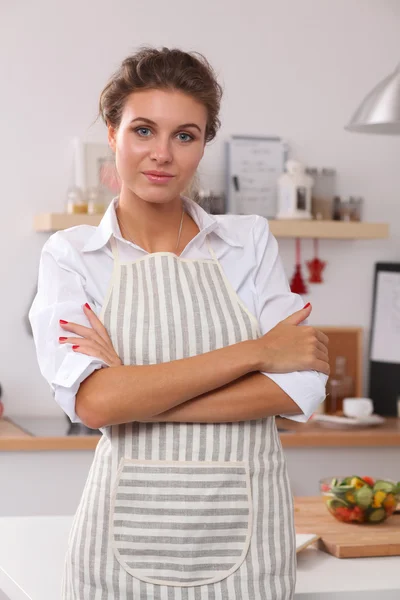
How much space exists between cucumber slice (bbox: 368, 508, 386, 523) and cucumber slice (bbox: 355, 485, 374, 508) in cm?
3

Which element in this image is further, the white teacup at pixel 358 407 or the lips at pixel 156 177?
the white teacup at pixel 358 407

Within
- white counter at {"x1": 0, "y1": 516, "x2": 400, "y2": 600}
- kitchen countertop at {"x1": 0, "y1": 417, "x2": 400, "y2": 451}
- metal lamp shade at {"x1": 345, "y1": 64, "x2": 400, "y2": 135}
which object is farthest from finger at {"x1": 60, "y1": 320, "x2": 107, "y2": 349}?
kitchen countertop at {"x1": 0, "y1": 417, "x2": 400, "y2": 451}

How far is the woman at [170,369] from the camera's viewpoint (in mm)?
1375

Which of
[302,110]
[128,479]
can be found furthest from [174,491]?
[302,110]

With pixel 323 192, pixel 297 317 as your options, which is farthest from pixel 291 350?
pixel 323 192

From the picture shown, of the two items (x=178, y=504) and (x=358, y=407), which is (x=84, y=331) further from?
(x=358, y=407)

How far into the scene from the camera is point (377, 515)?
2.15 m

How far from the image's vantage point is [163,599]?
1367 millimetres

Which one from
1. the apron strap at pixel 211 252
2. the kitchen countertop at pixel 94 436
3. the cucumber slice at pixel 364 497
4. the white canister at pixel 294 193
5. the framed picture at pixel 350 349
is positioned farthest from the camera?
the framed picture at pixel 350 349

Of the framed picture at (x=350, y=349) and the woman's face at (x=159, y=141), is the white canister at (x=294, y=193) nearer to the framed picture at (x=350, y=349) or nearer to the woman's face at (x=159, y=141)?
the framed picture at (x=350, y=349)

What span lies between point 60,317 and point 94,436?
182 centimetres

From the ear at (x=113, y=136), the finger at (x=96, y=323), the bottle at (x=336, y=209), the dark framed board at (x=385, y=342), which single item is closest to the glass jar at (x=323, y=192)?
the bottle at (x=336, y=209)

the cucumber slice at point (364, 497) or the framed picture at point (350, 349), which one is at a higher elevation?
the cucumber slice at point (364, 497)

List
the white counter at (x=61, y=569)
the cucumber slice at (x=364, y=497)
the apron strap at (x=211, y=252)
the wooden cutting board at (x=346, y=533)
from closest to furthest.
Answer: the apron strap at (x=211, y=252) → the white counter at (x=61, y=569) → the wooden cutting board at (x=346, y=533) → the cucumber slice at (x=364, y=497)
